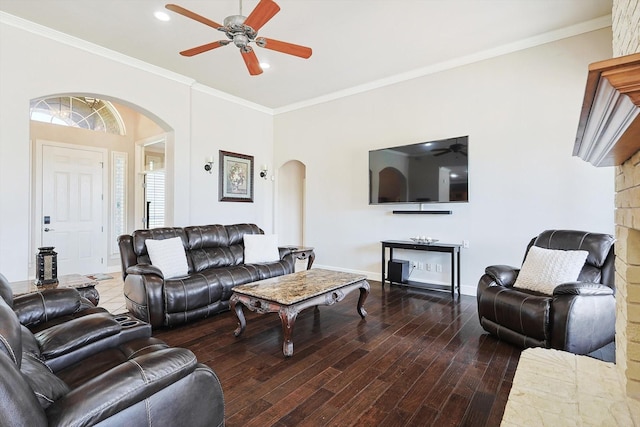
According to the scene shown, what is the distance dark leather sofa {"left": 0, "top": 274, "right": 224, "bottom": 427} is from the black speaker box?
11.7ft

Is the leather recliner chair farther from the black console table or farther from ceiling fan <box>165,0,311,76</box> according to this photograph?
ceiling fan <box>165,0,311,76</box>

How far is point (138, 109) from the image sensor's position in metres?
4.70

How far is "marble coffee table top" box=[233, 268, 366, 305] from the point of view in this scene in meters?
2.68

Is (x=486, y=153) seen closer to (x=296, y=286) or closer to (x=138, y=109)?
(x=296, y=286)

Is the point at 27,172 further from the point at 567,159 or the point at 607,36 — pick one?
the point at 607,36

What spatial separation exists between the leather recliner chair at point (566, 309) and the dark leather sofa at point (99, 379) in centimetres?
238

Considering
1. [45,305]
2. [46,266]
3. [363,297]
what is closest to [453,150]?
[363,297]

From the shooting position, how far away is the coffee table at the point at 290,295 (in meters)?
2.56

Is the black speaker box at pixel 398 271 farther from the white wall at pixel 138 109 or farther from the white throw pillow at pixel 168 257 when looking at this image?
the white wall at pixel 138 109

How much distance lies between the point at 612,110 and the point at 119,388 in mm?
1735

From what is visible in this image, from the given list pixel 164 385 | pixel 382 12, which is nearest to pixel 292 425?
pixel 164 385

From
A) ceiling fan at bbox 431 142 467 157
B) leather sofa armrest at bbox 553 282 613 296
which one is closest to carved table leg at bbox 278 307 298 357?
leather sofa armrest at bbox 553 282 613 296

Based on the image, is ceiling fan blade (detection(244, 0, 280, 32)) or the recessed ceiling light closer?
ceiling fan blade (detection(244, 0, 280, 32))

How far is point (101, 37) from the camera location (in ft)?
12.7
